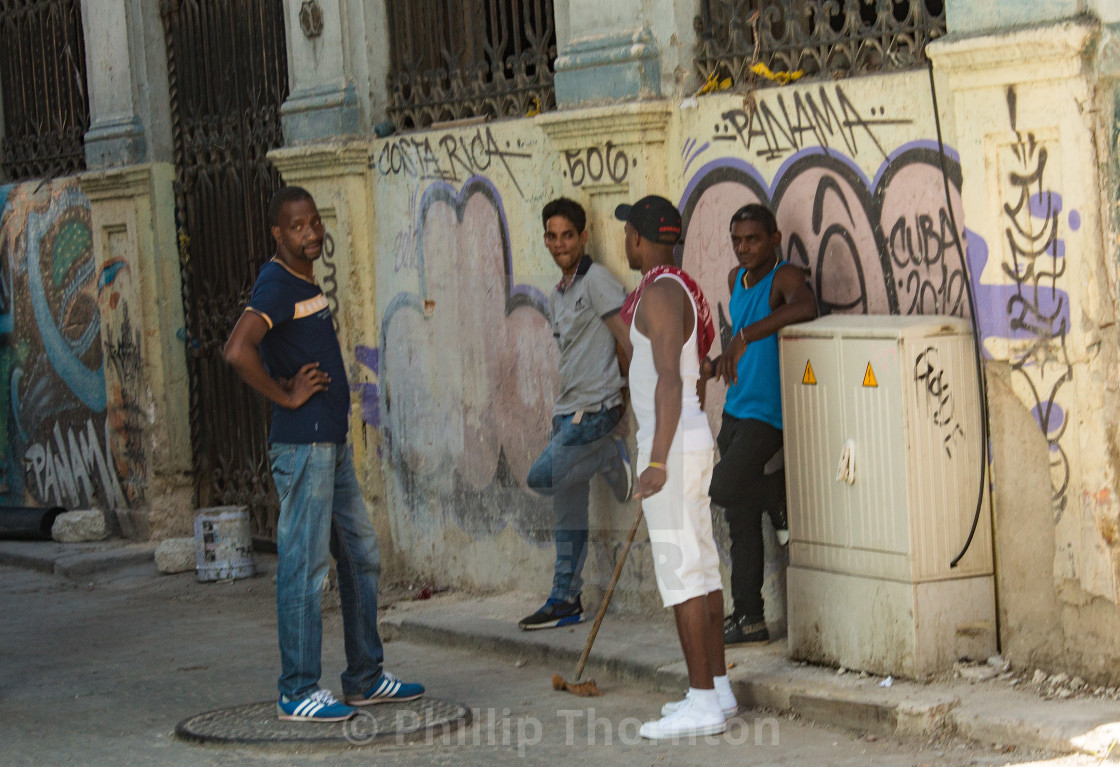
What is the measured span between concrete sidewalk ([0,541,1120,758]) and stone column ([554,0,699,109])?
242 cm

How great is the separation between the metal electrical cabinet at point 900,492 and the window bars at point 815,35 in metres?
1.12

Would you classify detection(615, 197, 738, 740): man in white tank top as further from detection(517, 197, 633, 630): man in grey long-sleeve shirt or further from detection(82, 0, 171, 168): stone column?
detection(82, 0, 171, 168): stone column

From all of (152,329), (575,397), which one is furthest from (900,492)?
(152,329)

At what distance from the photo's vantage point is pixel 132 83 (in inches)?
400

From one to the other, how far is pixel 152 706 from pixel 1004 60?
13.6 ft

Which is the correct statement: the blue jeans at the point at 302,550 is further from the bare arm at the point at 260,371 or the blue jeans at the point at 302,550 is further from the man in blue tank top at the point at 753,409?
the man in blue tank top at the point at 753,409

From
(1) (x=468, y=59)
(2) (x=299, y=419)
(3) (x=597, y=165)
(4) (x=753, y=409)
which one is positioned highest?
(1) (x=468, y=59)

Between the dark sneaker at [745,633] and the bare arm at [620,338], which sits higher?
the bare arm at [620,338]

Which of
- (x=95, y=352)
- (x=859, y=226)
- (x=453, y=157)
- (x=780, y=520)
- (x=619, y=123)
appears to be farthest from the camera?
(x=95, y=352)

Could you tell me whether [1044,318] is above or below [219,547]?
above

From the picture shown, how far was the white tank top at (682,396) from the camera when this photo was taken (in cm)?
523

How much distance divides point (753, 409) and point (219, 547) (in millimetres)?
4377

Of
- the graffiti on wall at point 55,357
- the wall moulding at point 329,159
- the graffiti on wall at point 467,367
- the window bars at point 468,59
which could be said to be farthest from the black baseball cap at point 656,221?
the graffiti on wall at point 55,357

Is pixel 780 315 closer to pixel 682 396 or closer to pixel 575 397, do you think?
pixel 682 396
